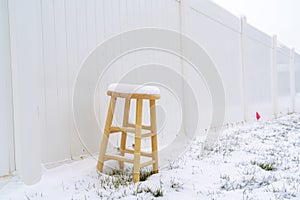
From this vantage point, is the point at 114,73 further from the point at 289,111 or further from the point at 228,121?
the point at 289,111

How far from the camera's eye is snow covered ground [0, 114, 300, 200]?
1619 mm

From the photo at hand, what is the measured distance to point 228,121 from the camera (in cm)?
489

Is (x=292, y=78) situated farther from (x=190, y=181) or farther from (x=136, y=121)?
(x=136, y=121)

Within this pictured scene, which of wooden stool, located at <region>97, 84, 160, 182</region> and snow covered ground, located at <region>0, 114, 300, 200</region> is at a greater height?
wooden stool, located at <region>97, 84, 160, 182</region>

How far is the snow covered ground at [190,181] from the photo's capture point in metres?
1.62

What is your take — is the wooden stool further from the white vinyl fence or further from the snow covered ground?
the white vinyl fence

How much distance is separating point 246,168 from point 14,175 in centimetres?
173

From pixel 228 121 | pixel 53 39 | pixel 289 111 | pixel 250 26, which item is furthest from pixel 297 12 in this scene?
pixel 53 39

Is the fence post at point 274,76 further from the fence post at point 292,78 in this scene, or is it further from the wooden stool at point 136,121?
the wooden stool at point 136,121

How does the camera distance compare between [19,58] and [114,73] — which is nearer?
[19,58]

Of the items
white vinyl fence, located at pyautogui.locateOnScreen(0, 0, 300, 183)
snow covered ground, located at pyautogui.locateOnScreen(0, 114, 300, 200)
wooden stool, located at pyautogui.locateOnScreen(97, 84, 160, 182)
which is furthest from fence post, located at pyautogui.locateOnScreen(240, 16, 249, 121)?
wooden stool, located at pyautogui.locateOnScreen(97, 84, 160, 182)

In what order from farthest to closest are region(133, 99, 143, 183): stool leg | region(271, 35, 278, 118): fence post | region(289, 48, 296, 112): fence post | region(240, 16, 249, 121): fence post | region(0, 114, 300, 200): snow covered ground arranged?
1. region(289, 48, 296, 112): fence post
2. region(271, 35, 278, 118): fence post
3. region(240, 16, 249, 121): fence post
4. region(133, 99, 143, 183): stool leg
5. region(0, 114, 300, 200): snow covered ground

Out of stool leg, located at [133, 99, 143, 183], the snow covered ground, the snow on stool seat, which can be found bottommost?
the snow covered ground

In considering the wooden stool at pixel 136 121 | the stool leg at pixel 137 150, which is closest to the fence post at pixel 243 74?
the wooden stool at pixel 136 121
